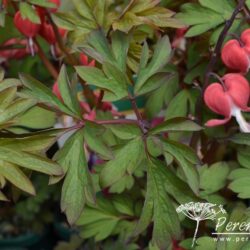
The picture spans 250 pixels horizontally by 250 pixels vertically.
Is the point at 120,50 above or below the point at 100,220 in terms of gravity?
above

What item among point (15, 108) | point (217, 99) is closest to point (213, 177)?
point (217, 99)

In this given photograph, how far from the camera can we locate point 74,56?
98 cm

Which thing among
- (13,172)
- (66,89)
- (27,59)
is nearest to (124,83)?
(66,89)

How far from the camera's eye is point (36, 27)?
3.09 feet

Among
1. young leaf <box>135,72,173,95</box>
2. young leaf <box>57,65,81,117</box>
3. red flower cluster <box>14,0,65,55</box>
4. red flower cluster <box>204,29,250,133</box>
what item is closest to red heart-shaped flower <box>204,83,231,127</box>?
red flower cluster <box>204,29,250,133</box>

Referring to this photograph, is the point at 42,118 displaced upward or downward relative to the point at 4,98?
downward

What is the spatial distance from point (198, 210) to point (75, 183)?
168mm

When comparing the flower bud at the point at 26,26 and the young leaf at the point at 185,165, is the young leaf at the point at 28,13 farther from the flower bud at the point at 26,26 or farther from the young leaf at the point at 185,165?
the young leaf at the point at 185,165

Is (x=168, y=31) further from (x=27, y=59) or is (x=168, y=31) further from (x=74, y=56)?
(x=27, y=59)

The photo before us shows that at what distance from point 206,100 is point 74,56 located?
0.30 m

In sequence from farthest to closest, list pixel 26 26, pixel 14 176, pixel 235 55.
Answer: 1. pixel 26 26
2. pixel 235 55
3. pixel 14 176

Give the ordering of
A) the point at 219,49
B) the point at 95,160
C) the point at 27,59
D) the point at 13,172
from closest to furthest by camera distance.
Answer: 1. the point at 13,172
2. the point at 219,49
3. the point at 95,160
4. the point at 27,59

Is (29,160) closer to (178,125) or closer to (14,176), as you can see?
(14,176)

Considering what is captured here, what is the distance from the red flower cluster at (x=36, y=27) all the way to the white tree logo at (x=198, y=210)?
0.41m
